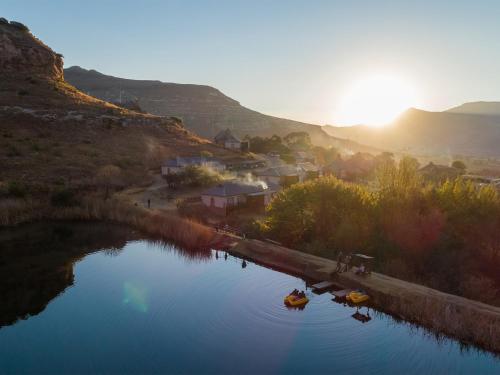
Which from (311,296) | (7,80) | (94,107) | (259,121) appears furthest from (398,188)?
(259,121)

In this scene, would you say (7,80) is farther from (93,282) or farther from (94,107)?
(93,282)

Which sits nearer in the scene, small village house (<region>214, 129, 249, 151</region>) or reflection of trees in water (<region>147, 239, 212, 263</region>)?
reflection of trees in water (<region>147, 239, 212, 263</region>)

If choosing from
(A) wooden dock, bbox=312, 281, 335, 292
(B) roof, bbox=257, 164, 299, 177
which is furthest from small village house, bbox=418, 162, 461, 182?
(A) wooden dock, bbox=312, 281, 335, 292

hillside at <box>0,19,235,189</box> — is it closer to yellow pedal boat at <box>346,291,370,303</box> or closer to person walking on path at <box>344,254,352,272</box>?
person walking on path at <box>344,254,352,272</box>

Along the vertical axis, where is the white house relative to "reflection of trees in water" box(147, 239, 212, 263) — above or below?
above

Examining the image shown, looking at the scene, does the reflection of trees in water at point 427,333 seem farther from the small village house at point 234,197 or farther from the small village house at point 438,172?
the small village house at point 438,172

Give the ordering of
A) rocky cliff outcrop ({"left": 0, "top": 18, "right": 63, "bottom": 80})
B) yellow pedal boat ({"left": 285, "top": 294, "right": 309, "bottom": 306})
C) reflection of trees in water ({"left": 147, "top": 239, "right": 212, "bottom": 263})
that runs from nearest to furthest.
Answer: yellow pedal boat ({"left": 285, "top": 294, "right": 309, "bottom": 306}) < reflection of trees in water ({"left": 147, "top": 239, "right": 212, "bottom": 263}) < rocky cliff outcrop ({"left": 0, "top": 18, "right": 63, "bottom": 80})

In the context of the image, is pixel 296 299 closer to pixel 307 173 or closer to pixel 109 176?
pixel 109 176

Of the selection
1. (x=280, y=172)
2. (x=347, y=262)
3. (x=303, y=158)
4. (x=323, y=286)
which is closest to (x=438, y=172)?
(x=280, y=172)
